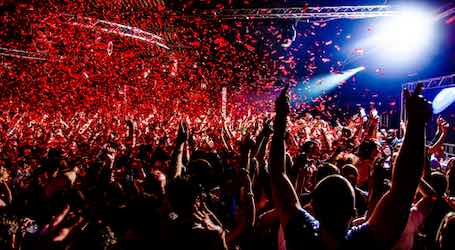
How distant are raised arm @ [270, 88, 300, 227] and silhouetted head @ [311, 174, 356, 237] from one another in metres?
0.18

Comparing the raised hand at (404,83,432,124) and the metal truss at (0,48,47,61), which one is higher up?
the metal truss at (0,48,47,61)

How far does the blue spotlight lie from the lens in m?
19.9

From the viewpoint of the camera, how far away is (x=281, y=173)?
189cm

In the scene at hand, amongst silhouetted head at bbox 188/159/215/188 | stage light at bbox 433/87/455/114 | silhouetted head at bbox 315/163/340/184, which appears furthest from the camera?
stage light at bbox 433/87/455/114

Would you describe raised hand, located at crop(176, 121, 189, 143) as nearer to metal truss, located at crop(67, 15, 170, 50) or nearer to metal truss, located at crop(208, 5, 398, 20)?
metal truss, located at crop(208, 5, 398, 20)

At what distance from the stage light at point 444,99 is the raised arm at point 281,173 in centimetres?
1261

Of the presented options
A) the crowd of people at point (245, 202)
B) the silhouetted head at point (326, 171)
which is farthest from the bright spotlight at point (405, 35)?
the silhouetted head at point (326, 171)

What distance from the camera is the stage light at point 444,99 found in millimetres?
12945

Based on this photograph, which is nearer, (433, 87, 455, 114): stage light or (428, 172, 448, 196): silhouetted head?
(428, 172, 448, 196): silhouetted head

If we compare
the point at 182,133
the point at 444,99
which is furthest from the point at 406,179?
the point at 444,99

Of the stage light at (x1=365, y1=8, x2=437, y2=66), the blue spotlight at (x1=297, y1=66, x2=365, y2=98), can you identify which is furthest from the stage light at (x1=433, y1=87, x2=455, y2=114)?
the blue spotlight at (x1=297, y1=66, x2=365, y2=98)

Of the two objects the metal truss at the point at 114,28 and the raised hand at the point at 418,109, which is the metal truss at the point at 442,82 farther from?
the raised hand at the point at 418,109

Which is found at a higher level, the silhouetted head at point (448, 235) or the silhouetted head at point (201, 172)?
the silhouetted head at point (201, 172)

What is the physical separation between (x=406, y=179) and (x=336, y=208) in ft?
0.93
